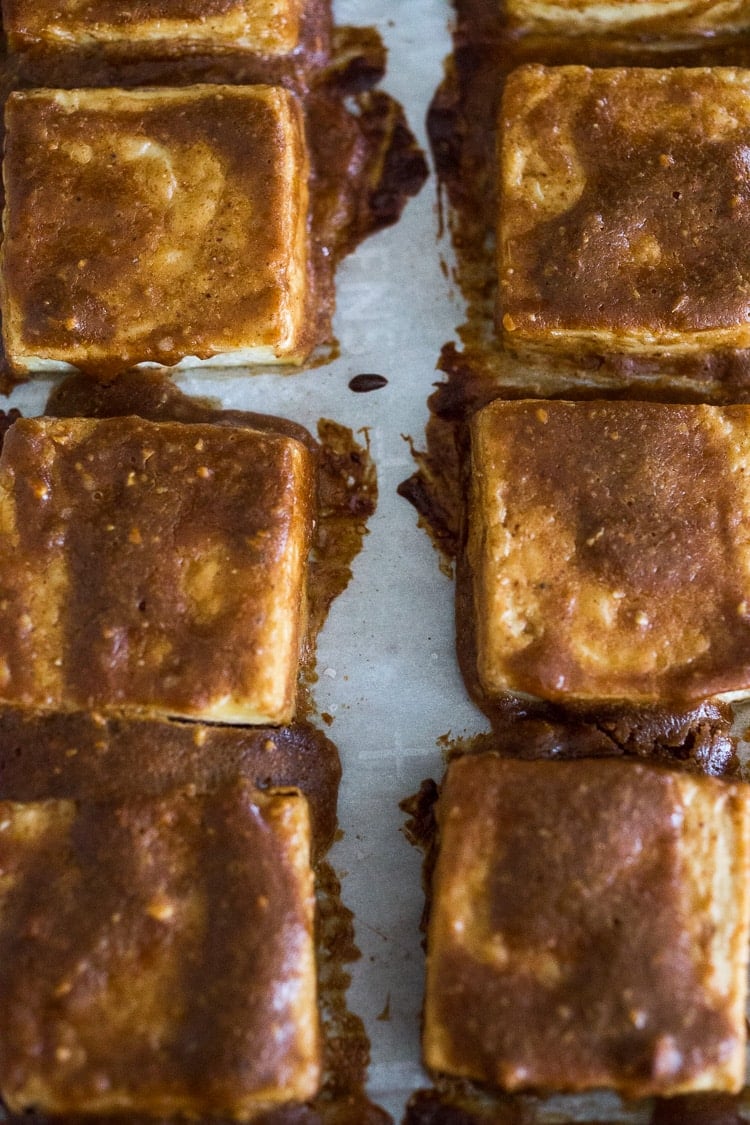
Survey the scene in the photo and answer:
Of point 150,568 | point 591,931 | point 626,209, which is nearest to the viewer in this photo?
point 591,931

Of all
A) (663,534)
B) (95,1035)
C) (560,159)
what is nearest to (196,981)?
(95,1035)

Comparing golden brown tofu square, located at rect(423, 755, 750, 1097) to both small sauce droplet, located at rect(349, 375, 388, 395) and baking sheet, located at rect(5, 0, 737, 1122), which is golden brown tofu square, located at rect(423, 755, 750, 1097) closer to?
baking sheet, located at rect(5, 0, 737, 1122)

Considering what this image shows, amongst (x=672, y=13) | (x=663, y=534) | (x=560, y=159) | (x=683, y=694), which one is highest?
(x=672, y=13)

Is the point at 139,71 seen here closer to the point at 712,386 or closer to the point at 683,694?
the point at 712,386

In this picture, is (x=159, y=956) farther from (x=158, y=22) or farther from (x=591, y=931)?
(x=158, y=22)

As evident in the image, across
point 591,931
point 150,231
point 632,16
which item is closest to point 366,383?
point 150,231

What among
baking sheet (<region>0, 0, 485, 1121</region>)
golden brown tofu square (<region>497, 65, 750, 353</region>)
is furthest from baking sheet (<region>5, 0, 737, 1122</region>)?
golden brown tofu square (<region>497, 65, 750, 353</region>)
